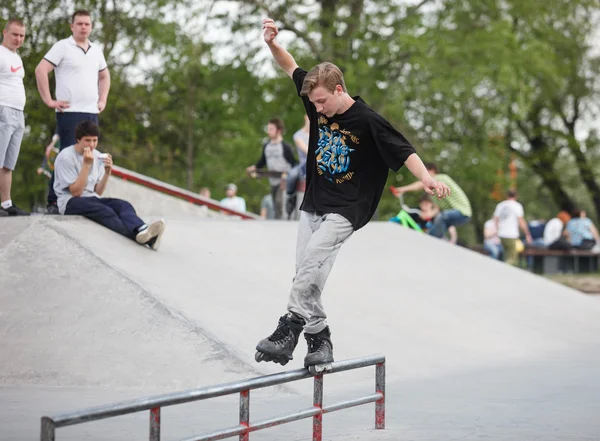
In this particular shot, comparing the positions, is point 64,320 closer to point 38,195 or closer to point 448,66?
point 38,195

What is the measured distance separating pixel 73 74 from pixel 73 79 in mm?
52

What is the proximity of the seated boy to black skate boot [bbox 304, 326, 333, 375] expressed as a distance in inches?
143

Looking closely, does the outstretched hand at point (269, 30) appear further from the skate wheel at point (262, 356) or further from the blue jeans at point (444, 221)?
the blue jeans at point (444, 221)

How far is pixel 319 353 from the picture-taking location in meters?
5.57

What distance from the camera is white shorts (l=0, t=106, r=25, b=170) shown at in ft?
30.3

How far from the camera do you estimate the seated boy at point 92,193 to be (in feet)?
29.2

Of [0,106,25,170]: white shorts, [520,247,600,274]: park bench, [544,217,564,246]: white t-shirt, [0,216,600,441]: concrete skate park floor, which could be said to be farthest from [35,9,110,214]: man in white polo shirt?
[544,217,564,246]: white t-shirt

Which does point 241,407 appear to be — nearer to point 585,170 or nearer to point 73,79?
point 73,79

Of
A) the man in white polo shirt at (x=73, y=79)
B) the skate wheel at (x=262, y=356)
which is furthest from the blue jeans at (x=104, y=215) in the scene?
the skate wheel at (x=262, y=356)

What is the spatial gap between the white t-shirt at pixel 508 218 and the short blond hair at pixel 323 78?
14.9 metres

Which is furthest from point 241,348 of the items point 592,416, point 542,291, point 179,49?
point 179,49

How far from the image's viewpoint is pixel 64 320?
756 centimetres

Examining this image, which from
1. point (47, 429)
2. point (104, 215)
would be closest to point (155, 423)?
point (47, 429)

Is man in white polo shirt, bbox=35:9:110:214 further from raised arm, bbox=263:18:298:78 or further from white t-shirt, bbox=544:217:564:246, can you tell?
white t-shirt, bbox=544:217:564:246
